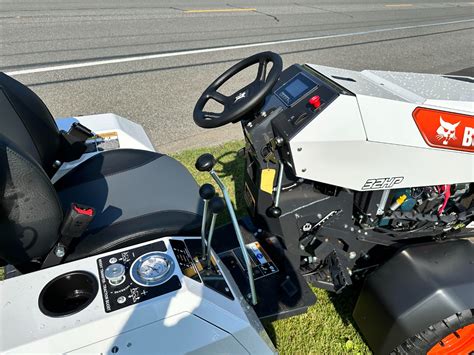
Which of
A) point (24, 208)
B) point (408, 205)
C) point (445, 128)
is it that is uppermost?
point (445, 128)

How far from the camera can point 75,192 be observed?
6.14 feet

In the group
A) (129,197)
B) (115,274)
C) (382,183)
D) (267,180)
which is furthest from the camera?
(129,197)

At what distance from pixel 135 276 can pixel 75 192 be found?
815mm

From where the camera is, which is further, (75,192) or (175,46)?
(175,46)

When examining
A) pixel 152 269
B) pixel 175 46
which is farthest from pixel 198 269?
pixel 175 46

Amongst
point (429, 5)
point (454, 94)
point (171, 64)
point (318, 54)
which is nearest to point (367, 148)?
point (454, 94)

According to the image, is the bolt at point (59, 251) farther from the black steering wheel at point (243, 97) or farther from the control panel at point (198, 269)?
the black steering wheel at point (243, 97)

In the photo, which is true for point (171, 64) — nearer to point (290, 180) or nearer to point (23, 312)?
point (290, 180)

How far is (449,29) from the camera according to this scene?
10266 mm

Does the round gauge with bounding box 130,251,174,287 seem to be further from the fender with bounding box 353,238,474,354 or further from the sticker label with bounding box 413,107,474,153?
the sticker label with bounding box 413,107,474,153

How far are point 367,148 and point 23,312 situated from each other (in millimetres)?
1351

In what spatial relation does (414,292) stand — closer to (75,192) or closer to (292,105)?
(292,105)

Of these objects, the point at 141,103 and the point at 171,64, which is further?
the point at 171,64

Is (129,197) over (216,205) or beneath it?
beneath
